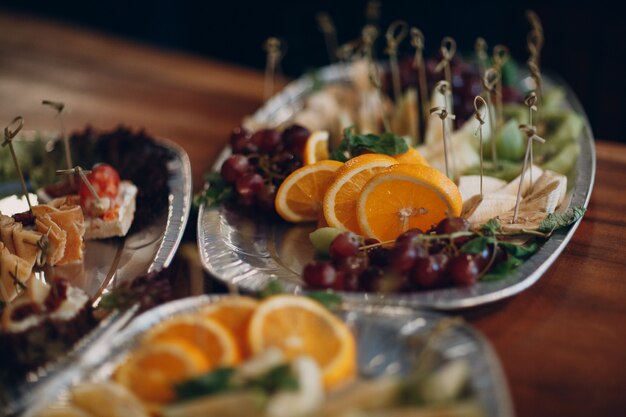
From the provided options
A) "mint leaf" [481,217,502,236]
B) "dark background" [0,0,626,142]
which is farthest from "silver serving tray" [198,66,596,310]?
"dark background" [0,0,626,142]

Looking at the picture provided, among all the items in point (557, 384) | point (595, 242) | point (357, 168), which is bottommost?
point (557, 384)

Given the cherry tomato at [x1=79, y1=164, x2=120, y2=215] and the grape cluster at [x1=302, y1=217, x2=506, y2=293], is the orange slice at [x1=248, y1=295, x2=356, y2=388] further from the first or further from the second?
the cherry tomato at [x1=79, y1=164, x2=120, y2=215]

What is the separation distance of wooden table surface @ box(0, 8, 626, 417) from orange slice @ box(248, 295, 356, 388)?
36 cm

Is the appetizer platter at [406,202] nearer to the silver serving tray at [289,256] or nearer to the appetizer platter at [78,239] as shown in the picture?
the silver serving tray at [289,256]

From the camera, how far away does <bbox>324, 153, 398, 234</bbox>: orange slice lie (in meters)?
1.77

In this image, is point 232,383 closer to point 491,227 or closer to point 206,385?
point 206,385

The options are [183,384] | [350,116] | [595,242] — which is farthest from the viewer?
[350,116]

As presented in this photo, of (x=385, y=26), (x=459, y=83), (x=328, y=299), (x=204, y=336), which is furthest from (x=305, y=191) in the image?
(x=385, y=26)

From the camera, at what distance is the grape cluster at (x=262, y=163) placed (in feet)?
6.57

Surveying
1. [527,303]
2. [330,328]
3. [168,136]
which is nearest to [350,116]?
[168,136]

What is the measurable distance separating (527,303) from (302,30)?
10.5 ft

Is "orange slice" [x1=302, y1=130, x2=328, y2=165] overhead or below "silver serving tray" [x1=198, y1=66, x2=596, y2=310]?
overhead

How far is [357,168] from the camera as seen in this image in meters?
1.76

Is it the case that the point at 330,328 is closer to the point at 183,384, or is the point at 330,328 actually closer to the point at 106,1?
the point at 183,384
